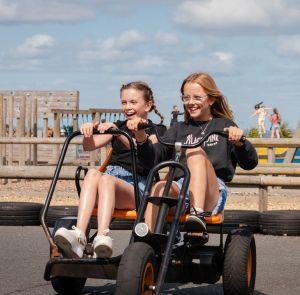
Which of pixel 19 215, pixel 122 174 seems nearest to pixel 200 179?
pixel 122 174

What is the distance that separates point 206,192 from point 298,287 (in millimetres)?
1353

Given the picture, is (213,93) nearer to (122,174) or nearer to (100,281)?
(122,174)

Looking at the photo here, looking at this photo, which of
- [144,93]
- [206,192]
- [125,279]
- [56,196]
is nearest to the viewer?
[125,279]

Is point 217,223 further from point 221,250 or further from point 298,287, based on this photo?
point 298,287

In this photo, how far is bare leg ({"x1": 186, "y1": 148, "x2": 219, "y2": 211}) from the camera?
583 cm

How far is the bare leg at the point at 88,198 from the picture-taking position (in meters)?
5.79

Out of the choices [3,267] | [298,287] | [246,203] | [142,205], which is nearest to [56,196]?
[246,203]

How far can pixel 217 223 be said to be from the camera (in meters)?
5.95

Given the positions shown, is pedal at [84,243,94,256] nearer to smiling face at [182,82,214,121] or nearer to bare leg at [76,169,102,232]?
bare leg at [76,169,102,232]

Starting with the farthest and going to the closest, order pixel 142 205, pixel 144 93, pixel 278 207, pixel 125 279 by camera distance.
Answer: pixel 278 207 → pixel 144 93 → pixel 142 205 → pixel 125 279

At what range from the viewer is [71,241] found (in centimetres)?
558

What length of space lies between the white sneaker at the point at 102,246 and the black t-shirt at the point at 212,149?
0.76 metres

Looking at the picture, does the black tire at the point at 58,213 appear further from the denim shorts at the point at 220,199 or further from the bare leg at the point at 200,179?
the bare leg at the point at 200,179

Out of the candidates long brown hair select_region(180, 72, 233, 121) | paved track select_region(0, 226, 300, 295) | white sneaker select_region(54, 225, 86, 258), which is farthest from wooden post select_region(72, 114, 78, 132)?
white sneaker select_region(54, 225, 86, 258)
